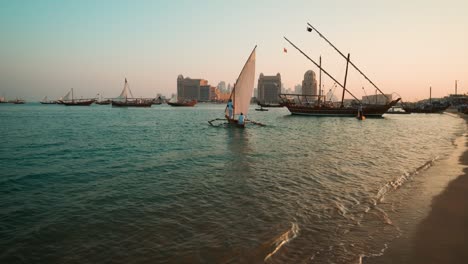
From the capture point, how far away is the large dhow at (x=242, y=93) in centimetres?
3356

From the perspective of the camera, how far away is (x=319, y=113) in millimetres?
75562

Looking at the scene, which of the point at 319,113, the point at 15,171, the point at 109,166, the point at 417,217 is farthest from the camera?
the point at 319,113

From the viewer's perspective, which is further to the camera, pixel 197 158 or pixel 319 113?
pixel 319 113

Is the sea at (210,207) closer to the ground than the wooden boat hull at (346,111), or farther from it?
closer to the ground

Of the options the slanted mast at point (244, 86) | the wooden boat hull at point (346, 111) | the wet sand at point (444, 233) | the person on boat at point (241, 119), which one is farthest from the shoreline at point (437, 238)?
the wooden boat hull at point (346, 111)

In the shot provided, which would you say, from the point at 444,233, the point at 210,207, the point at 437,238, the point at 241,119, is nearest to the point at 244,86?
the point at 241,119

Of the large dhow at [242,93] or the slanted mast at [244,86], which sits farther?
the large dhow at [242,93]

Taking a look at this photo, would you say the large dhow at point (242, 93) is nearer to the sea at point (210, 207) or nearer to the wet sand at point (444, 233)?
the sea at point (210, 207)

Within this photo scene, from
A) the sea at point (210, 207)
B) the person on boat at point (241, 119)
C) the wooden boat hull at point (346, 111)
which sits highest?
the wooden boat hull at point (346, 111)

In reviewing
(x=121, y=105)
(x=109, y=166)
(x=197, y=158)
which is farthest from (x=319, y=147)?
(x=121, y=105)

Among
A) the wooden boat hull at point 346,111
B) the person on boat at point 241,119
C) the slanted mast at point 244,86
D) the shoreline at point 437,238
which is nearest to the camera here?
the shoreline at point 437,238

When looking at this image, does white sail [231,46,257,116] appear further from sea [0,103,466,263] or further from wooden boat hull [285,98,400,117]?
wooden boat hull [285,98,400,117]

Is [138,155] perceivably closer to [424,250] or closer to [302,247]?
[302,247]

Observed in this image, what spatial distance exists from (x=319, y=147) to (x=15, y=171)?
20066 millimetres
